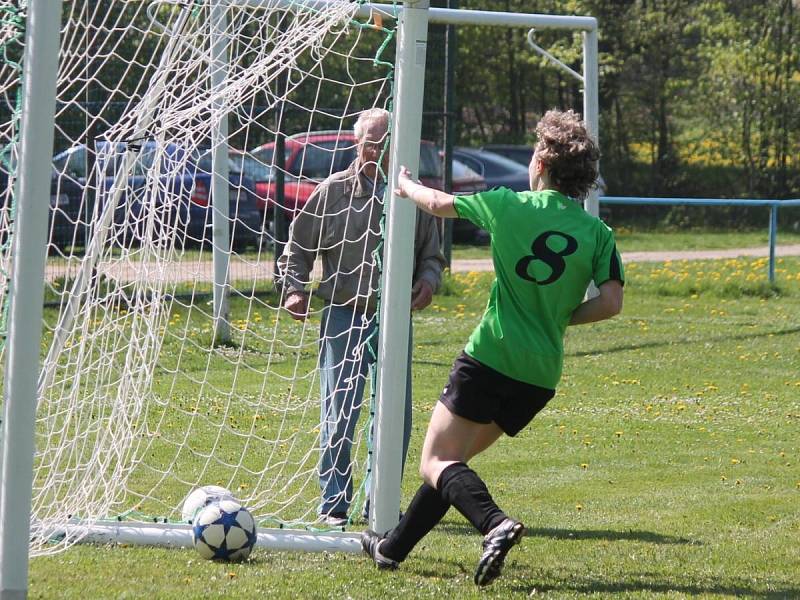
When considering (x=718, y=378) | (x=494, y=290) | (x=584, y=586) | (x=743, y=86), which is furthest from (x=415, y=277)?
(x=743, y=86)

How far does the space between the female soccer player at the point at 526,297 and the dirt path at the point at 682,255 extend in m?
14.1

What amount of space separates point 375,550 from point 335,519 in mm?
867

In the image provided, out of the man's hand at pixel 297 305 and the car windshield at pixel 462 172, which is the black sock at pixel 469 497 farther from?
the car windshield at pixel 462 172

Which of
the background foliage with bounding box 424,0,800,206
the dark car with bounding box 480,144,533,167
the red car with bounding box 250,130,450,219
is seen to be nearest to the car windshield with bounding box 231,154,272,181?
the red car with bounding box 250,130,450,219

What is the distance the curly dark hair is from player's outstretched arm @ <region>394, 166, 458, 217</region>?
0.37m

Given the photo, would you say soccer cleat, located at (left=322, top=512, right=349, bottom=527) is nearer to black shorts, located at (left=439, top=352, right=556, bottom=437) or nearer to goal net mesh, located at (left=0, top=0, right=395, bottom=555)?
goal net mesh, located at (left=0, top=0, right=395, bottom=555)

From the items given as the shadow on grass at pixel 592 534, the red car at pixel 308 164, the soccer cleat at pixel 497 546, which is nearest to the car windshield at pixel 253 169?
the red car at pixel 308 164

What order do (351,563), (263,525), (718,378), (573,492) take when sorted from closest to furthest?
(351,563) → (263,525) → (573,492) → (718,378)

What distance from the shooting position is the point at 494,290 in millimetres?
4926

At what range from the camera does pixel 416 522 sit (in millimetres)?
5082

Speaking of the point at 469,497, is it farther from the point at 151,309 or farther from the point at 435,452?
the point at 151,309

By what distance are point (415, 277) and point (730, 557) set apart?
1835 millimetres

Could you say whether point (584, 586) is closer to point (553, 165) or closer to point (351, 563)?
point (351, 563)

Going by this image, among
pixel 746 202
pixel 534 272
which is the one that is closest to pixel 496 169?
pixel 746 202
